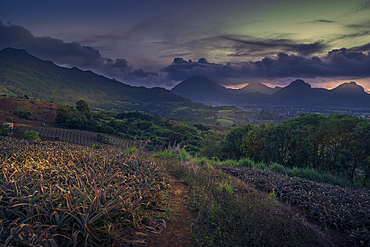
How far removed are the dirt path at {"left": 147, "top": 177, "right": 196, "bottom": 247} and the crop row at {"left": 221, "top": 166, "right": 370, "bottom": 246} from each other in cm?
222

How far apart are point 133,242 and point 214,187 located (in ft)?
8.52

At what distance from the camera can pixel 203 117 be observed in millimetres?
139000

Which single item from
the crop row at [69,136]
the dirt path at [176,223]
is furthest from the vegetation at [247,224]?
the crop row at [69,136]

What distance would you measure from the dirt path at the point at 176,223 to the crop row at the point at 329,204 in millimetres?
2221

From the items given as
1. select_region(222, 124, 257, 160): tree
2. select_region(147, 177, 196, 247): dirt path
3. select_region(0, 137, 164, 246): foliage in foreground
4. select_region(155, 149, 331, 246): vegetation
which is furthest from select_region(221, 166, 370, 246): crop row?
select_region(222, 124, 257, 160): tree

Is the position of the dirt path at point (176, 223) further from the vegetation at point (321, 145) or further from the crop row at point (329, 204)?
the vegetation at point (321, 145)

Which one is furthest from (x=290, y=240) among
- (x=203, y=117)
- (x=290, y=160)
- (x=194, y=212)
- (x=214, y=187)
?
(x=203, y=117)

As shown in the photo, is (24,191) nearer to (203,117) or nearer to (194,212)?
(194,212)

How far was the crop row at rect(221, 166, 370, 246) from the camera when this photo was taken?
2.98 meters

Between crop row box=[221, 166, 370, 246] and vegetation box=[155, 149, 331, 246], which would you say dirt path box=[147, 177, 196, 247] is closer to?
vegetation box=[155, 149, 331, 246]

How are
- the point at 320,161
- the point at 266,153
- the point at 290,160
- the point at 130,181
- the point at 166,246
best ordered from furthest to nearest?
the point at 266,153 → the point at 290,160 → the point at 320,161 → the point at 130,181 → the point at 166,246

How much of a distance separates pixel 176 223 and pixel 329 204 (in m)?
3.09

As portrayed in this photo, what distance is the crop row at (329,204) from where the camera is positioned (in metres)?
2.98

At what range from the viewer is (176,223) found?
316cm
